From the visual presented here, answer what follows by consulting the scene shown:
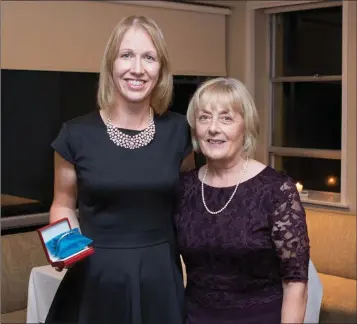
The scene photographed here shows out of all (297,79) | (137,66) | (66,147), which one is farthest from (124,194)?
(297,79)

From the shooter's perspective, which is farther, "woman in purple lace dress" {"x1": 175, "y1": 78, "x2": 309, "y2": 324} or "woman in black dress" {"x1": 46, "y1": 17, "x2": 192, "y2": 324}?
"woman in black dress" {"x1": 46, "y1": 17, "x2": 192, "y2": 324}

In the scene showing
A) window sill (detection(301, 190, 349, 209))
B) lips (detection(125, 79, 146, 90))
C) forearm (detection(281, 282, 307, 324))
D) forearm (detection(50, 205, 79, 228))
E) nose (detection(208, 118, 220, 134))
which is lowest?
window sill (detection(301, 190, 349, 209))

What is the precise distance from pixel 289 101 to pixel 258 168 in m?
3.21

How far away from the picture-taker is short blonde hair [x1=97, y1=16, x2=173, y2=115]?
1.58 m

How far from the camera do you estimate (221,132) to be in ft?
4.97

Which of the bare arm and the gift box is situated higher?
the bare arm

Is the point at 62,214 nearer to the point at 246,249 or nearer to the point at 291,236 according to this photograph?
the point at 246,249

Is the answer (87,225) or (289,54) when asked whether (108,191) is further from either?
(289,54)

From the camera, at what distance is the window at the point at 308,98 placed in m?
4.26

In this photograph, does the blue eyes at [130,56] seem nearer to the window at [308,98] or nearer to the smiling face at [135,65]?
the smiling face at [135,65]

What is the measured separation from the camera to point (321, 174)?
4445mm

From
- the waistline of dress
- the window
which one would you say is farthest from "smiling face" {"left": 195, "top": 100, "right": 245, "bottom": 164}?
the window

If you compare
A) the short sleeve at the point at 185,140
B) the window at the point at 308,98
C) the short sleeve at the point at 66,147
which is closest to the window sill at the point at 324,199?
the window at the point at 308,98

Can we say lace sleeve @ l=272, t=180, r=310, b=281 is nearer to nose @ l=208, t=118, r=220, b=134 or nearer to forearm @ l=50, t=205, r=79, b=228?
nose @ l=208, t=118, r=220, b=134
